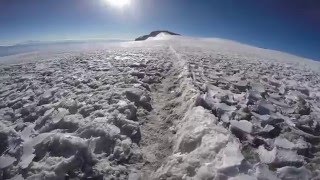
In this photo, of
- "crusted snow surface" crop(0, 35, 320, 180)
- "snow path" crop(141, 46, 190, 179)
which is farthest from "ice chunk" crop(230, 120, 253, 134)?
"snow path" crop(141, 46, 190, 179)

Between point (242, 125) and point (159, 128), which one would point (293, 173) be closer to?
point (242, 125)

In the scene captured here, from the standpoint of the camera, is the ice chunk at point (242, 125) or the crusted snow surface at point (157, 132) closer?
the crusted snow surface at point (157, 132)

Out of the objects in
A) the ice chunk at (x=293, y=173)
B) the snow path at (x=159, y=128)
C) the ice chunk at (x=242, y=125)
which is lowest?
the snow path at (x=159, y=128)

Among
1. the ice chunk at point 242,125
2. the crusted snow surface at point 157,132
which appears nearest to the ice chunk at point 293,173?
the crusted snow surface at point 157,132

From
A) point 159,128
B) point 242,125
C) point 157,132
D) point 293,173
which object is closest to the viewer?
point 293,173

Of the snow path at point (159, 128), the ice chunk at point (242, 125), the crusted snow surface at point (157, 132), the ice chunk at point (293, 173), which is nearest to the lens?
the ice chunk at point (293, 173)

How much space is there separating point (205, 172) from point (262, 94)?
4282 mm

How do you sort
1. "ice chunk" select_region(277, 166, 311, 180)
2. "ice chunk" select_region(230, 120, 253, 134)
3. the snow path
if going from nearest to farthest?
"ice chunk" select_region(277, 166, 311, 180), the snow path, "ice chunk" select_region(230, 120, 253, 134)

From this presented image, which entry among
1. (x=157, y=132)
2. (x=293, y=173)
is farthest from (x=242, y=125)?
(x=157, y=132)

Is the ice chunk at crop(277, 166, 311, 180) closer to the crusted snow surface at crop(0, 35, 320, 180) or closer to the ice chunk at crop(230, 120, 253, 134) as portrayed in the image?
the crusted snow surface at crop(0, 35, 320, 180)

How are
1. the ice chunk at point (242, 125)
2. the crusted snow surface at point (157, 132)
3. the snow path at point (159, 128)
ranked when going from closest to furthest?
the crusted snow surface at point (157, 132), the snow path at point (159, 128), the ice chunk at point (242, 125)

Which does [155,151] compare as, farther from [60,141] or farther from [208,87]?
[208,87]

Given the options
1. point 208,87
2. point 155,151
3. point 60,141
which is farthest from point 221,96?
point 60,141

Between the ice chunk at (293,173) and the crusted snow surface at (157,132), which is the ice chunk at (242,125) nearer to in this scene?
the crusted snow surface at (157,132)
